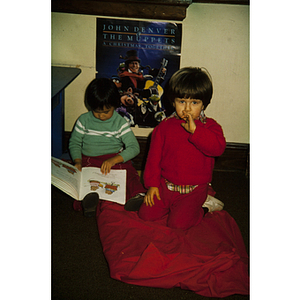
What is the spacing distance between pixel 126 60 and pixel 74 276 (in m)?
1.21

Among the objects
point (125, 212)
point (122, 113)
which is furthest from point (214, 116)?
point (125, 212)

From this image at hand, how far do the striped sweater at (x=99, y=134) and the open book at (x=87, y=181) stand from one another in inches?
8.2

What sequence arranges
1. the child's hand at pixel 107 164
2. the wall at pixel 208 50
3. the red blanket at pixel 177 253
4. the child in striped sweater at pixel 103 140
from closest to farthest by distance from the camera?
the red blanket at pixel 177 253
the child's hand at pixel 107 164
the child in striped sweater at pixel 103 140
the wall at pixel 208 50

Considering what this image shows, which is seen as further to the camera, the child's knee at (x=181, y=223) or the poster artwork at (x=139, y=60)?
the poster artwork at (x=139, y=60)

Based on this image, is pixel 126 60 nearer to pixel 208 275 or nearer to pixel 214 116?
pixel 214 116

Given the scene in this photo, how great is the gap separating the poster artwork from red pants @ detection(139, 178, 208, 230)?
66 cm

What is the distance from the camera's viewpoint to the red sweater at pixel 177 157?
1.19 metres

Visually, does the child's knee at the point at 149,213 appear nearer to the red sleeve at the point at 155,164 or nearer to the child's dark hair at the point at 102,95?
the red sleeve at the point at 155,164

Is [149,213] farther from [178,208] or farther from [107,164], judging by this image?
[107,164]

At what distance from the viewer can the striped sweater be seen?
1.55 meters

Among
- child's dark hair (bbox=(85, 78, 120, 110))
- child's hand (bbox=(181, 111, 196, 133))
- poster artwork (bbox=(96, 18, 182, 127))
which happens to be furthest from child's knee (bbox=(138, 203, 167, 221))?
poster artwork (bbox=(96, 18, 182, 127))

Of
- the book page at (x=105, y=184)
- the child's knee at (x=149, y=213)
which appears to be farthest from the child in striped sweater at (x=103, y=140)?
the child's knee at (x=149, y=213)

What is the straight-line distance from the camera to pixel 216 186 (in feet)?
5.35

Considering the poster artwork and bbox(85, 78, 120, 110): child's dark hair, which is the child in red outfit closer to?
bbox(85, 78, 120, 110): child's dark hair
